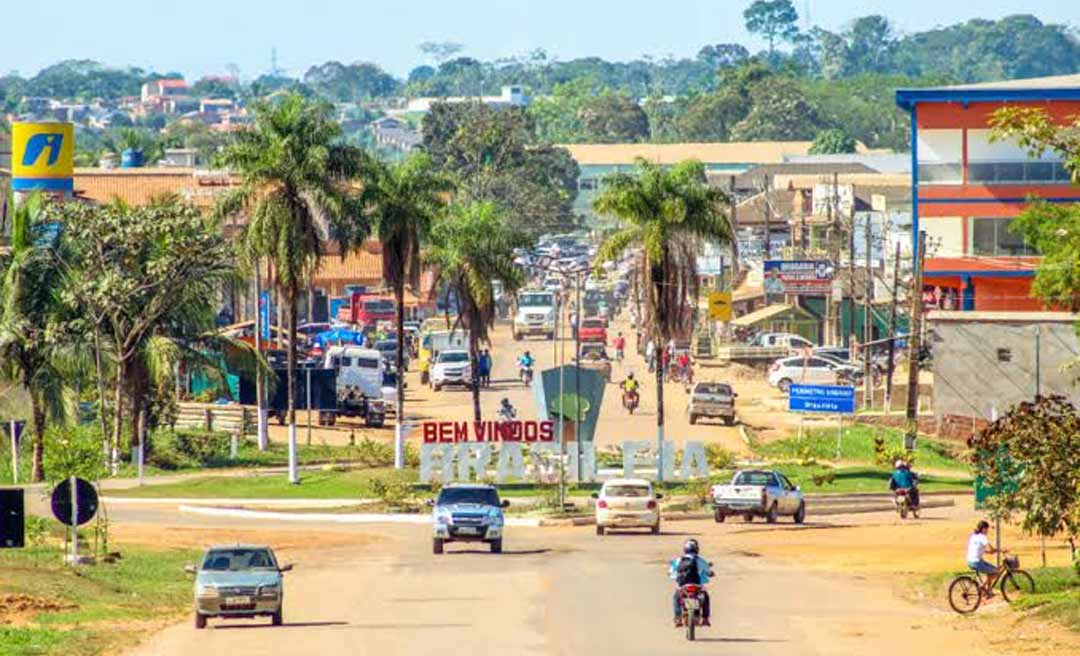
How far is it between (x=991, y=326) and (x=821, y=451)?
25.9 ft

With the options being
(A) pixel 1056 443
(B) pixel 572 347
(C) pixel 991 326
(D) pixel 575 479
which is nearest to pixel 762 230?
(B) pixel 572 347

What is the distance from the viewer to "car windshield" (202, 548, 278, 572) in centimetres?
4175

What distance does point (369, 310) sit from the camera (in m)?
137

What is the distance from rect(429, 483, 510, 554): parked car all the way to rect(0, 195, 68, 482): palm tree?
20642 mm

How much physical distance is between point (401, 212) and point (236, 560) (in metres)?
37.7

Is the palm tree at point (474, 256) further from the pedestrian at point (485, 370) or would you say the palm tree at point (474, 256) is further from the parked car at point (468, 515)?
the parked car at point (468, 515)

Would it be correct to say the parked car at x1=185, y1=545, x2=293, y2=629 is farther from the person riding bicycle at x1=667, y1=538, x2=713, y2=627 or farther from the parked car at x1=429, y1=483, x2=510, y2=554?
the parked car at x1=429, y1=483, x2=510, y2=554

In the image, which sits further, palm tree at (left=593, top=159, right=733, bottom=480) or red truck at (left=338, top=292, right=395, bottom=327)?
red truck at (left=338, top=292, right=395, bottom=327)

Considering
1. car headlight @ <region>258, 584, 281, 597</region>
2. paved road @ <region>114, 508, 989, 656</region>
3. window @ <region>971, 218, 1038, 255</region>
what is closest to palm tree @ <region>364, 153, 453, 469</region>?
paved road @ <region>114, 508, 989, 656</region>

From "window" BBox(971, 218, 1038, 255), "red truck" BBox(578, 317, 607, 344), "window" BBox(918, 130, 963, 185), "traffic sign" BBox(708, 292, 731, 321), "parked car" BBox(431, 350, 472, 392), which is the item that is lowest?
"parked car" BBox(431, 350, 472, 392)

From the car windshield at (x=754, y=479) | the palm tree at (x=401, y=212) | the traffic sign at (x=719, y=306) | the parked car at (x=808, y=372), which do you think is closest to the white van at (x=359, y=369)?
the palm tree at (x=401, y=212)

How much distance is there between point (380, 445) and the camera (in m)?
82.6

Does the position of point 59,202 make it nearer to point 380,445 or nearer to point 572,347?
point 380,445

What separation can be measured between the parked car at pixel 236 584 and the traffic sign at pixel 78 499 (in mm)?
7249
